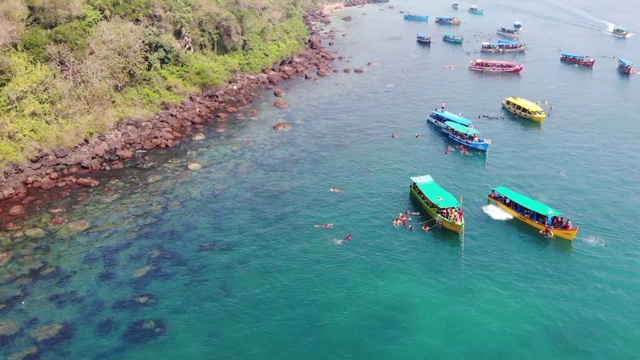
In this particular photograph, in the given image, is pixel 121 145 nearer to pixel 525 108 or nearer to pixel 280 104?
pixel 280 104

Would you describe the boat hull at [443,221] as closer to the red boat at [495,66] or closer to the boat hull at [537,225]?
the boat hull at [537,225]

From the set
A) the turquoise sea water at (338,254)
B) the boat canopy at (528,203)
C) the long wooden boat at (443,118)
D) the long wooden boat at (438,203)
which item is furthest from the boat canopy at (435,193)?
the long wooden boat at (443,118)

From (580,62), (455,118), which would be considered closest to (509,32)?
(580,62)

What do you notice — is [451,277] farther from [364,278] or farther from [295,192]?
[295,192]

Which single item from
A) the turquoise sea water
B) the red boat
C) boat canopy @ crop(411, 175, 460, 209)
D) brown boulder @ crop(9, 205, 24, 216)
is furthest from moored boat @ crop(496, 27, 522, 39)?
brown boulder @ crop(9, 205, 24, 216)

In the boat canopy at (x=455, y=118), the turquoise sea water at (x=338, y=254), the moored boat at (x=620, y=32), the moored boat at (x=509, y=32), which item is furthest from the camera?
the moored boat at (x=509, y=32)
